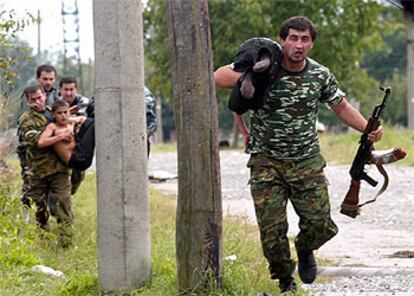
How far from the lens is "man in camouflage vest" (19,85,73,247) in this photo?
9.41 metres

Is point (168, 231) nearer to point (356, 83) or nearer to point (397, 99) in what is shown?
point (356, 83)

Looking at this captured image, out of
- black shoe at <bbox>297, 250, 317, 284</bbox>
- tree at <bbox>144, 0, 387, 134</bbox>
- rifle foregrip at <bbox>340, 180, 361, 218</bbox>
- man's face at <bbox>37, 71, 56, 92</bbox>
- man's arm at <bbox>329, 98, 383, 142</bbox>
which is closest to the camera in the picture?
man's arm at <bbox>329, 98, 383, 142</bbox>

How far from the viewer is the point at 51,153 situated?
31.1 feet

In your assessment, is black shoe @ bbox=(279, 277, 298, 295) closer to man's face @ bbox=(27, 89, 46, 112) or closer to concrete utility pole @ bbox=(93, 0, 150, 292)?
concrete utility pole @ bbox=(93, 0, 150, 292)

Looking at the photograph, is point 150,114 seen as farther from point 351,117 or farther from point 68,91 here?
point 351,117

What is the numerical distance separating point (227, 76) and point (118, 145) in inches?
34.0

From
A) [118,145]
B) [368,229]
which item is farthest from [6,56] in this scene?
[368,229]

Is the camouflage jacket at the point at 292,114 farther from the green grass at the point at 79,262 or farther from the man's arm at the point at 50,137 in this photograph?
the man's arm at the point at 50,137

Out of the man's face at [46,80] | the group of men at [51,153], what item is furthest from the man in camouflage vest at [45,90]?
the group of men at [51,153]

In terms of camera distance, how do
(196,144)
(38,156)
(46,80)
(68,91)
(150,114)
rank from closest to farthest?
(196,144) → (38,156) → (150,114) → (46,80) → (68,91)

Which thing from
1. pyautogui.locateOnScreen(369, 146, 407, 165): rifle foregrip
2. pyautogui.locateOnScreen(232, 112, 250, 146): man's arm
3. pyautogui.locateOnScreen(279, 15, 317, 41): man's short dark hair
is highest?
pyautogui.locateOnScreen(279, 15, 317, 41): man's short dark hair

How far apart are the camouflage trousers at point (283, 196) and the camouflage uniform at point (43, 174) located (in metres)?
3.22

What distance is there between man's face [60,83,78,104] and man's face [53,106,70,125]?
0.81 metres

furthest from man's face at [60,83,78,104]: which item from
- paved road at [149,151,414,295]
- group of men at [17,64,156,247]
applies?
paved road at [149,151,414,295]
